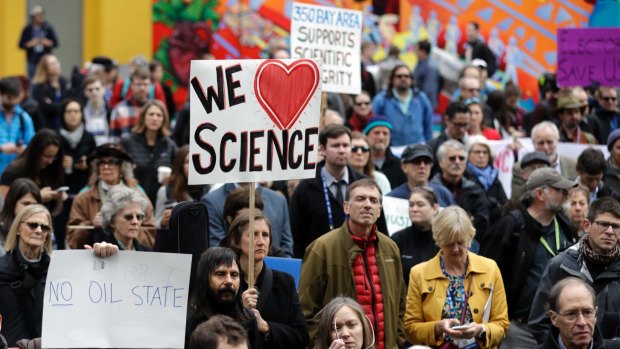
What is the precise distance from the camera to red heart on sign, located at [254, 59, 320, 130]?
9.55 m

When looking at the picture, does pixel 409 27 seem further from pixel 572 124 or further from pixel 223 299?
pixel 223 299

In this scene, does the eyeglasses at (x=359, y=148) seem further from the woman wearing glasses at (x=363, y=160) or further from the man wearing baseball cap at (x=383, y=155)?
the man wearing baseball cap at (x=383, y=155)

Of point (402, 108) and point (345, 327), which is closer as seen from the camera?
point (345, 327)

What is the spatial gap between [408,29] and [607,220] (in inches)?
603

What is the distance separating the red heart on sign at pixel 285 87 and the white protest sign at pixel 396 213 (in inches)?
104

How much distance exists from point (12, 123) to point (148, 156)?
2.07 metres

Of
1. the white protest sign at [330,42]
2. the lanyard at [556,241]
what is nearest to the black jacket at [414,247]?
the lanyard at [556,241]

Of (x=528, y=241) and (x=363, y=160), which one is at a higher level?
(x=363, y=160)

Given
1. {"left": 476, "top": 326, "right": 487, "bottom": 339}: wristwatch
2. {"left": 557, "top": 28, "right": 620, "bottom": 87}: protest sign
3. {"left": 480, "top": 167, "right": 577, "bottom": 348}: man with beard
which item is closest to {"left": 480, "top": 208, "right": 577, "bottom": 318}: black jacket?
{"left": 480, "top": 167, "right": 577, "bottom": 348}: man with beard

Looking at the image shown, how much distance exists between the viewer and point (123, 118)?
17141 millimetres

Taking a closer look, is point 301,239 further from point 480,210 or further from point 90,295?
point 90,295

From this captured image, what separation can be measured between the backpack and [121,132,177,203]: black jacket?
5.30 m

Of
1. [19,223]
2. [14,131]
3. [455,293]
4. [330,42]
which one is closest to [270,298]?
[455,293]

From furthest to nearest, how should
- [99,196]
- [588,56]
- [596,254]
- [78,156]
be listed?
[78,156]
[588,56]
[99,196]
[596,254]
